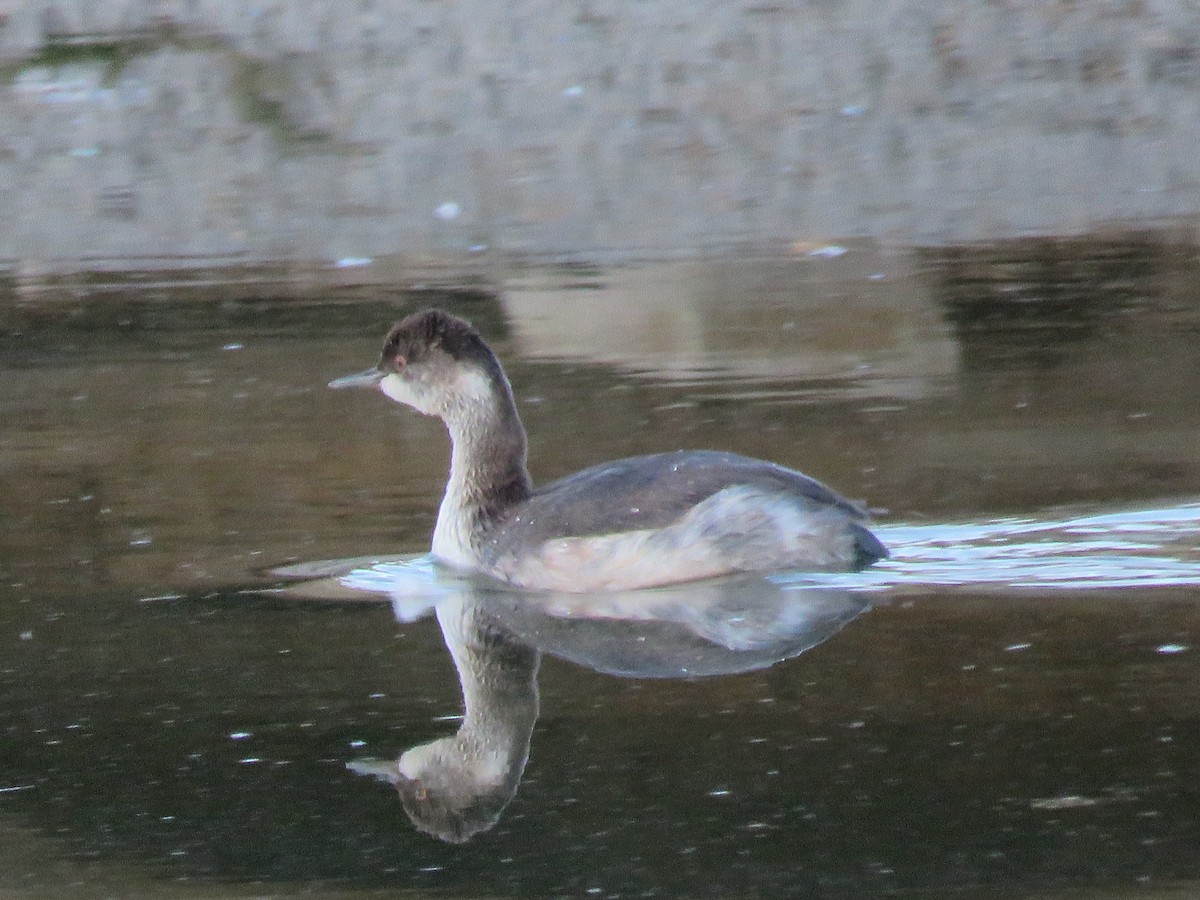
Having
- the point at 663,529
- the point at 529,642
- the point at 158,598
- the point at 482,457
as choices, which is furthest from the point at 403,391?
the point at 529,642

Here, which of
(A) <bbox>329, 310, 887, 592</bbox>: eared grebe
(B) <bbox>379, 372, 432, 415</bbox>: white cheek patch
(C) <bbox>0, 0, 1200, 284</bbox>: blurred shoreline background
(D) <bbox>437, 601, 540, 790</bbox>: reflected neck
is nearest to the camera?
(D) <bbox>437, 601, 540, 790</bbox>: reflected neck

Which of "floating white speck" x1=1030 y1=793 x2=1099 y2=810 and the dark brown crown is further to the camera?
the dark brown crown

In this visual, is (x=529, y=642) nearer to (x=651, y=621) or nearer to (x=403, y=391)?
(x=651, y=621)

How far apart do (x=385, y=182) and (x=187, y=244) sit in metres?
1.68

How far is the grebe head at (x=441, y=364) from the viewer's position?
27.8 ft

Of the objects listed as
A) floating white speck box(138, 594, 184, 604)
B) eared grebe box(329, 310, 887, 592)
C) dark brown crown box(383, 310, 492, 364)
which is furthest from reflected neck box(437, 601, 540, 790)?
dark brown crown box(383, 310, 492, 364)

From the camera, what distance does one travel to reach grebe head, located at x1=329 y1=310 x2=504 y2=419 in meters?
8.47

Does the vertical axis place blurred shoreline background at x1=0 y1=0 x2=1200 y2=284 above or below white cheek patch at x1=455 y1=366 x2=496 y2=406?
below

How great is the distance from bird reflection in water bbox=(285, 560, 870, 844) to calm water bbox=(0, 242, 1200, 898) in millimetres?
29

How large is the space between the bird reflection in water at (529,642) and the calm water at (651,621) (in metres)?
0.03

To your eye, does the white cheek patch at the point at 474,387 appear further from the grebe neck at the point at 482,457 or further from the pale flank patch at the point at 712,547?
the pale flank patch at the point at 712,547

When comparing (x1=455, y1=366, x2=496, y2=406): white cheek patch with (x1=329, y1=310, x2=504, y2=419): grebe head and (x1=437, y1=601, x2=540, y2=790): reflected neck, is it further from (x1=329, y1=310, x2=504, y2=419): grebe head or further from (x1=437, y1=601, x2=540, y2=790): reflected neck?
(x1=437, y1=601, x2=540, y2=790): reflected neck

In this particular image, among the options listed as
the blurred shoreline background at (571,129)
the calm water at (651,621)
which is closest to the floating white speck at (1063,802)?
the calm water at (651,621)

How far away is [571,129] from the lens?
17.0m
